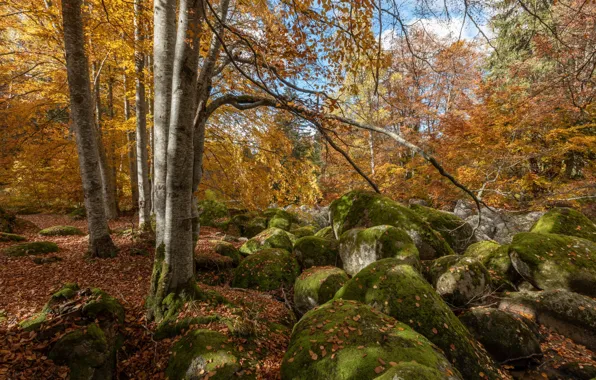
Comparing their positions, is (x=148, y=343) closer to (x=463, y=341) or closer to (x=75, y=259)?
(x=75, y=259)

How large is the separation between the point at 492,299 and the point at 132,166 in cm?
1378

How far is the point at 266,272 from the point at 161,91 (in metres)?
4.06

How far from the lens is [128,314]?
3.53 m

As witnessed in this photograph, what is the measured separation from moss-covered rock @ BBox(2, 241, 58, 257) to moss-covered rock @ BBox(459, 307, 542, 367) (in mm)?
8245

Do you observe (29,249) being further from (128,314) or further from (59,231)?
(128,314)

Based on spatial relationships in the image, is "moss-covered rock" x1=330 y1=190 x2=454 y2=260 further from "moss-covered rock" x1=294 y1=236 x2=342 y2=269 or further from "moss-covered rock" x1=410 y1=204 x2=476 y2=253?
"moss-covered rock" x1=410 y1=204 x2=476 y2=253

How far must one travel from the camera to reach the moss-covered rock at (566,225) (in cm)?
694

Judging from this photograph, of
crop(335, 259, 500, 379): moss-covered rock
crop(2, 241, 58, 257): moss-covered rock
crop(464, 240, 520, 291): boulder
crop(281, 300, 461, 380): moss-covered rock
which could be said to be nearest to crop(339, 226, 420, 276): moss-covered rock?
crop(335, 259, 500, 379): moss-covered rock

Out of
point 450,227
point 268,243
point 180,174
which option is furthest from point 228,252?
point 450,227

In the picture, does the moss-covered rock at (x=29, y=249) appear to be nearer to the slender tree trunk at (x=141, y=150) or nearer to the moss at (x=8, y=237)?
the moss at (x=8, y=237)

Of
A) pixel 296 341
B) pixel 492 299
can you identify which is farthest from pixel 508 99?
pixel 296 341

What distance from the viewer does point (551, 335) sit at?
4391 millimetres

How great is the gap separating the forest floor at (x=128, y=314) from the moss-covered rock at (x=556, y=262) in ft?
4.54

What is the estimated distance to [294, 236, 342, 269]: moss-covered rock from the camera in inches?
258
